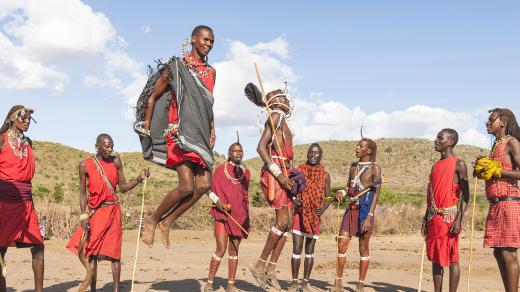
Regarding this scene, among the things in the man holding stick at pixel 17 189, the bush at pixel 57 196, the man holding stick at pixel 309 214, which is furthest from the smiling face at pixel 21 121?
the bush at pixel 57 196

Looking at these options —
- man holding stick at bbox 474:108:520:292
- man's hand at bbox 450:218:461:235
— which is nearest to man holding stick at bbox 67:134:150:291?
man's hand at bbox 450:218:461:235

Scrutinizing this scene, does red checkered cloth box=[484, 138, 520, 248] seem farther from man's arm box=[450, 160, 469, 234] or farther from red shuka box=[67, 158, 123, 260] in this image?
red shuka box=[67, 158, 123, 260]

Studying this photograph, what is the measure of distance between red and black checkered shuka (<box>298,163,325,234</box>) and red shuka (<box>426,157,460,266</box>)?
193cm

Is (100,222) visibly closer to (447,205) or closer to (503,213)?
(447,205)

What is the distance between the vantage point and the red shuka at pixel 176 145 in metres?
5.92

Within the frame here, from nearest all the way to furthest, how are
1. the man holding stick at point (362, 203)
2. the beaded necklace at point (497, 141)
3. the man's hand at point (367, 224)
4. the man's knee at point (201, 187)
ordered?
the man's knee at point (201, 187), the beaded necklace at point (497, 141), the man's hand at point (367, 224), the man holding stick at point (362, 203)

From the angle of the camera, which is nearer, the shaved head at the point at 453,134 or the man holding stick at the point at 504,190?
the man holding stick at the point at 504,190

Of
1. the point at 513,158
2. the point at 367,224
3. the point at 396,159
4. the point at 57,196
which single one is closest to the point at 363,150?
the point at 367,224

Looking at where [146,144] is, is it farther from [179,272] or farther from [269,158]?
[179,272]

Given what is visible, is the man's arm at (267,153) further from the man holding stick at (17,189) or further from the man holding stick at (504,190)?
the man holding stick at (17,189)

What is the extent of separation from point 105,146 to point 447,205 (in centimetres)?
442

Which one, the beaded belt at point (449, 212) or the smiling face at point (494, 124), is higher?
the smiling face at point (494, 124)

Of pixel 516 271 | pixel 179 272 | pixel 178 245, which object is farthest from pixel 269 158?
pixel 178 245

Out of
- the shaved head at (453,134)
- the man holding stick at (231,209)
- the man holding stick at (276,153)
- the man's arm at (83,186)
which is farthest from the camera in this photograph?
the man holding stick at (231,209)
